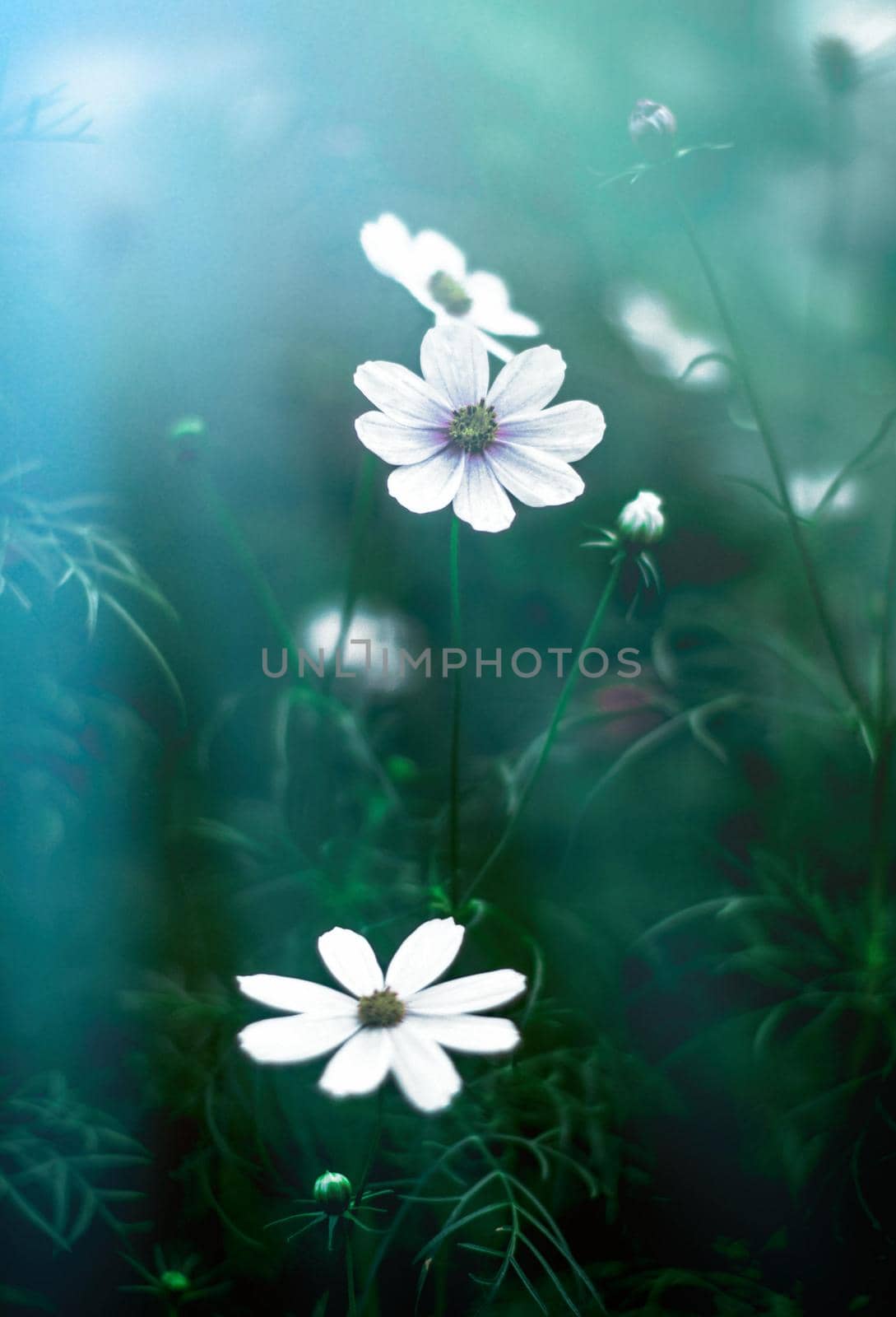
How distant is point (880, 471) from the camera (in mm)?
637

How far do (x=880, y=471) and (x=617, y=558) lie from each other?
0.34 m

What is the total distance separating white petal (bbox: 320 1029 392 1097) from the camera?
25 cm

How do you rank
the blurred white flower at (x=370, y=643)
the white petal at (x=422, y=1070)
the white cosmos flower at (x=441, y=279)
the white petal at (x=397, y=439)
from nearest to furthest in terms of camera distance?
the white petal at (x=422, y=1070), the white petal at (x=397, y=439), the white cosmos flower at (x=441, y=279), the blurred white flower at (x=370, y=643)

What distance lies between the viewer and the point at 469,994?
11.5 inches

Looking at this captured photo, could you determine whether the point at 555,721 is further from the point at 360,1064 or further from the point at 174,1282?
the point at 174,1282

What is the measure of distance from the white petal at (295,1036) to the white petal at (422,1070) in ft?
0.05

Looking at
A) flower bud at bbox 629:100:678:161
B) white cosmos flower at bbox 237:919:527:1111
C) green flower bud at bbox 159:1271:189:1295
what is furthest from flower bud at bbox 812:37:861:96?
green flower bud at bbox 159:1271:189:1295

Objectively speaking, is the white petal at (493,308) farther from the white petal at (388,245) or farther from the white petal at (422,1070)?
the white petal at (422,1070)

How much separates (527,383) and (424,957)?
21 cm

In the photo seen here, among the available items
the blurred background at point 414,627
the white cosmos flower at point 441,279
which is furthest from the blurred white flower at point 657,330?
the white cosmos flower at point 441,279

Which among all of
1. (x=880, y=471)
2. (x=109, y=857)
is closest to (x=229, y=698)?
(x=109, y=857)

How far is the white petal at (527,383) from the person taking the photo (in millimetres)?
355

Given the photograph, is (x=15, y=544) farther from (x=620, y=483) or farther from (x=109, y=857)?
(x=620, y=483)

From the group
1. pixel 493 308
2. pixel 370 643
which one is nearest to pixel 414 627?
pixel 370 643
